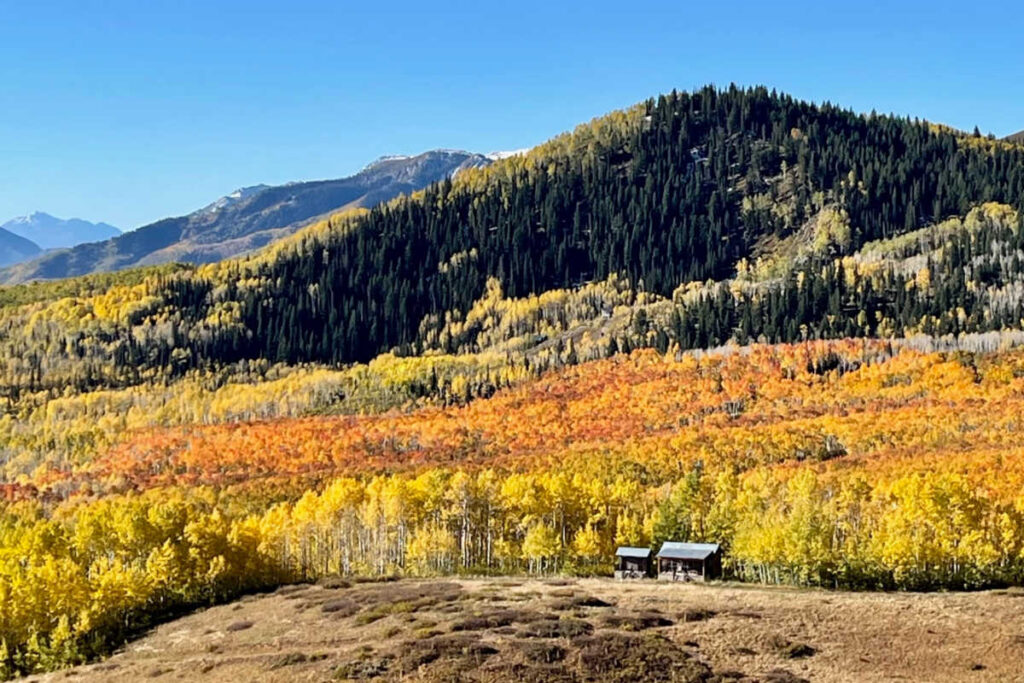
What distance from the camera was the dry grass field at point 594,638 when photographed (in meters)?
65.6

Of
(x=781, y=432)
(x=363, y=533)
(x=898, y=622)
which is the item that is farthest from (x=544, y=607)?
(x=781, y=432)

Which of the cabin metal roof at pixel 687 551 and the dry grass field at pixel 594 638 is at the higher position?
the cabin metal roof at pixel 687 551

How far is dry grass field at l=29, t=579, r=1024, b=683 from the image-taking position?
65.6 m

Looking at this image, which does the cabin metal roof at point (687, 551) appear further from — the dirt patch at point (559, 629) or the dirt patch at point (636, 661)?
the dirt patch at point (636, 661)

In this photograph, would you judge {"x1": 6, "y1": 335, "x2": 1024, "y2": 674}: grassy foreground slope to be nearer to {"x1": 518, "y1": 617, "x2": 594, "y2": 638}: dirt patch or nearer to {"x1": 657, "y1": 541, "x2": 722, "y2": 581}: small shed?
{"x1": 657, "y1": 541, "x2": 722, "y2": 581}: small shed

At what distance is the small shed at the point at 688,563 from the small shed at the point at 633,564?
1.56 m

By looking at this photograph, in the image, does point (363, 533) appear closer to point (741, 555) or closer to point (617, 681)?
point (741, 555)

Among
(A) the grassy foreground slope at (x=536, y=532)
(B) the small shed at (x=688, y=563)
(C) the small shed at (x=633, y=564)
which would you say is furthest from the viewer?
(C) the small shed at (x=633, y=564)

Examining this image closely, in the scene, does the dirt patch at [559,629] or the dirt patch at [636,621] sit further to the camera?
the dirt patch at [636,621]

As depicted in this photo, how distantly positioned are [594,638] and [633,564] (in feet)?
122

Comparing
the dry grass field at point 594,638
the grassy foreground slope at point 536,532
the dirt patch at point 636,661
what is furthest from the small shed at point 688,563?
the dirt patch at point 636,661

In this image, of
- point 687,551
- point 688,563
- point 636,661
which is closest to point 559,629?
point 636,661

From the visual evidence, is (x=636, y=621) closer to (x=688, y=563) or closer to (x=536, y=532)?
(x=688, y=563)

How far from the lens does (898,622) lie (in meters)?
76.2
